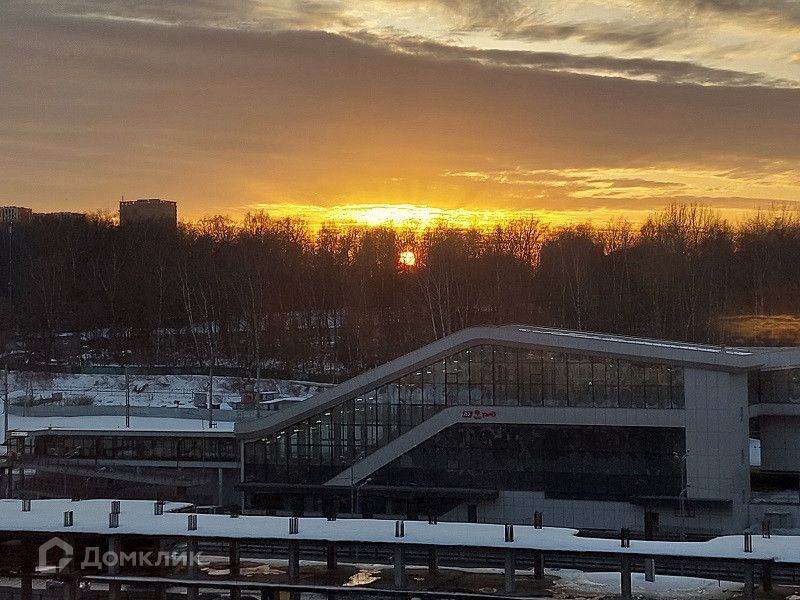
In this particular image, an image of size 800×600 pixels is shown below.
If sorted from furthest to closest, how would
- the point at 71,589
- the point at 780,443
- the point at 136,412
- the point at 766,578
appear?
the point at 136,412, the point at 780,443, the point at 71,589, the point at 766,578

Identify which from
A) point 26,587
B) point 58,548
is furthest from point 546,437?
point 26,587

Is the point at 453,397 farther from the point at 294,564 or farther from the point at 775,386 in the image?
the point at 294,564

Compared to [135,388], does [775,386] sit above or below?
above

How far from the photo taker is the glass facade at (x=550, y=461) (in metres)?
36.0

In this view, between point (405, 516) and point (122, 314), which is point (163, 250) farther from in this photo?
point (405, 516)

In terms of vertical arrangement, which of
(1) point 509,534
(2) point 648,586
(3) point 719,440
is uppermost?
(3) point 719,440

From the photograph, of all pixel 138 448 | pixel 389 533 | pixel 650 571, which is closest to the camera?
pixel 389 533

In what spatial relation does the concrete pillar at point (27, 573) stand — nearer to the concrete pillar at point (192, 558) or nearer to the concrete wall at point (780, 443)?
the concrete pillar at point (192, 558)

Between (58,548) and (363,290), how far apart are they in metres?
60.2

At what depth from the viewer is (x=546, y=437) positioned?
3722 centimetres

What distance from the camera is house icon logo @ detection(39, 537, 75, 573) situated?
84.1 feet

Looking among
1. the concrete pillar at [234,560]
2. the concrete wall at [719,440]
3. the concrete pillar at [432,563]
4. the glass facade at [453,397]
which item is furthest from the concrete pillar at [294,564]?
the concrete wall at [719,440]

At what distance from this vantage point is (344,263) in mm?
94438

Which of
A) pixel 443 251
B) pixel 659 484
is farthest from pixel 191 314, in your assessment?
pixel 659 484
